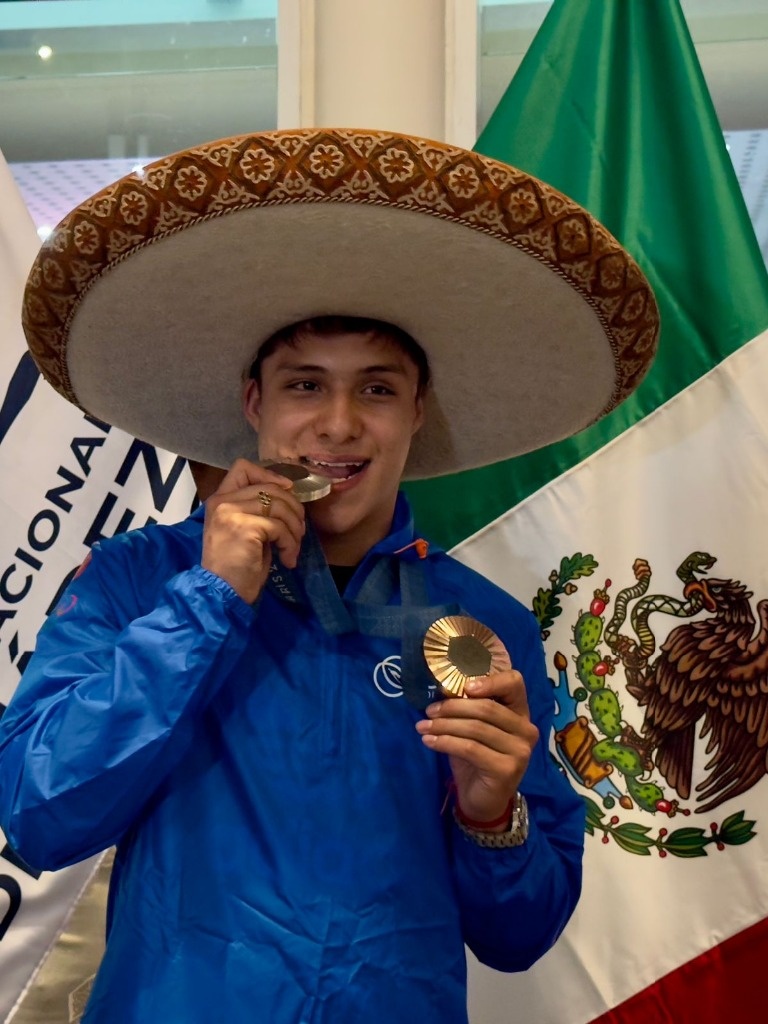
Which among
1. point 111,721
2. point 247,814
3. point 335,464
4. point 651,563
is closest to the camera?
point 111,721

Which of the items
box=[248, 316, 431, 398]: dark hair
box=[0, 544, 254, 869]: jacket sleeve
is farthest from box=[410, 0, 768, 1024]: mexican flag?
box=[0, 544, 254, 869]: jacket sleeve

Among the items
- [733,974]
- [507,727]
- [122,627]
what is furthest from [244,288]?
[733,974]

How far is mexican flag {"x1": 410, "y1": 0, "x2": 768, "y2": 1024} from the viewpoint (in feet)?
5.41

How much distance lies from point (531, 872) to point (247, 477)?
49 cm

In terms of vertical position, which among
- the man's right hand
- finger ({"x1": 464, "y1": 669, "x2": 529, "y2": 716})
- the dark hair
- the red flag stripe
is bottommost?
the red flag stripe

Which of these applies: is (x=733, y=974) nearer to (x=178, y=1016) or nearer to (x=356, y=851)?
(x=356, y=851)

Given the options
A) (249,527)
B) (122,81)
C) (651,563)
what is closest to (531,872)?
(249,527)

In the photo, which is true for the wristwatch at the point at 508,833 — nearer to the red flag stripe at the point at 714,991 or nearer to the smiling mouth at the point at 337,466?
the smiling mouth at the point at 337,466

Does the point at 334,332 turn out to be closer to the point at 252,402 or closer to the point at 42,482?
the point at 252,402

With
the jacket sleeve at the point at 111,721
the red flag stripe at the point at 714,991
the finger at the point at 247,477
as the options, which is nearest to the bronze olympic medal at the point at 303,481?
the finger at the point at 247,477

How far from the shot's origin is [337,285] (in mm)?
1196

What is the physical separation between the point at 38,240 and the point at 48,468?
1.16 feet

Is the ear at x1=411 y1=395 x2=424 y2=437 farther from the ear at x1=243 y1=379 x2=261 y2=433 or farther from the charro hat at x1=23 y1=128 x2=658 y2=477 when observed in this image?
the ear at x1=243 y1=379 x2=261 y2=433

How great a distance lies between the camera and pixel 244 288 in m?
1.19
